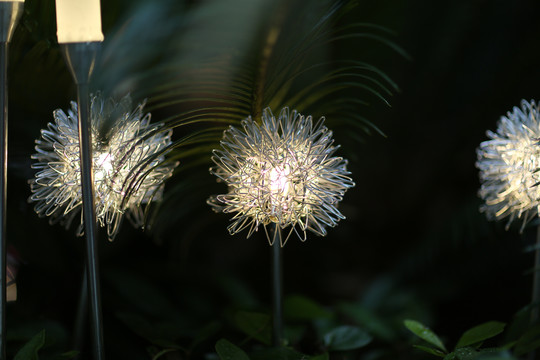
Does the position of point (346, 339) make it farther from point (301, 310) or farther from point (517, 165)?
point (517, 165)

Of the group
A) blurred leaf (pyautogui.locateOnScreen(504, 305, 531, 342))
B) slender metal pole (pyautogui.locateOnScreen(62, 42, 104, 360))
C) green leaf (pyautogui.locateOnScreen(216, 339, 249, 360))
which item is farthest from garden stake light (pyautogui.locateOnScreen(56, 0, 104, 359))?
blurred leaf (pyautogui.locateOnScreen(504, 305, 531, 342))

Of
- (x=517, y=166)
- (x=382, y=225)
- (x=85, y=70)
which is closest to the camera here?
(x=85, y=70)

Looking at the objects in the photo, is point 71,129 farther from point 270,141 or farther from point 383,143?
point 383,143

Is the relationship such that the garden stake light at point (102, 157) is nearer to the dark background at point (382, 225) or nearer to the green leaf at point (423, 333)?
the dark background at point (382, 225)

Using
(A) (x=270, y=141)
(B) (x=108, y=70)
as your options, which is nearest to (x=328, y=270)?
(B) (x=108, y=70)

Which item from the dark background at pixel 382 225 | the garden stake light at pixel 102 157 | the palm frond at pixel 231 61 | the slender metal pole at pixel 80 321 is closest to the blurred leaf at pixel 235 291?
the dark background at pixel 382 225

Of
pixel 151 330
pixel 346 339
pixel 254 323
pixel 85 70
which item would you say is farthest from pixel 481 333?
pixel 85 70
